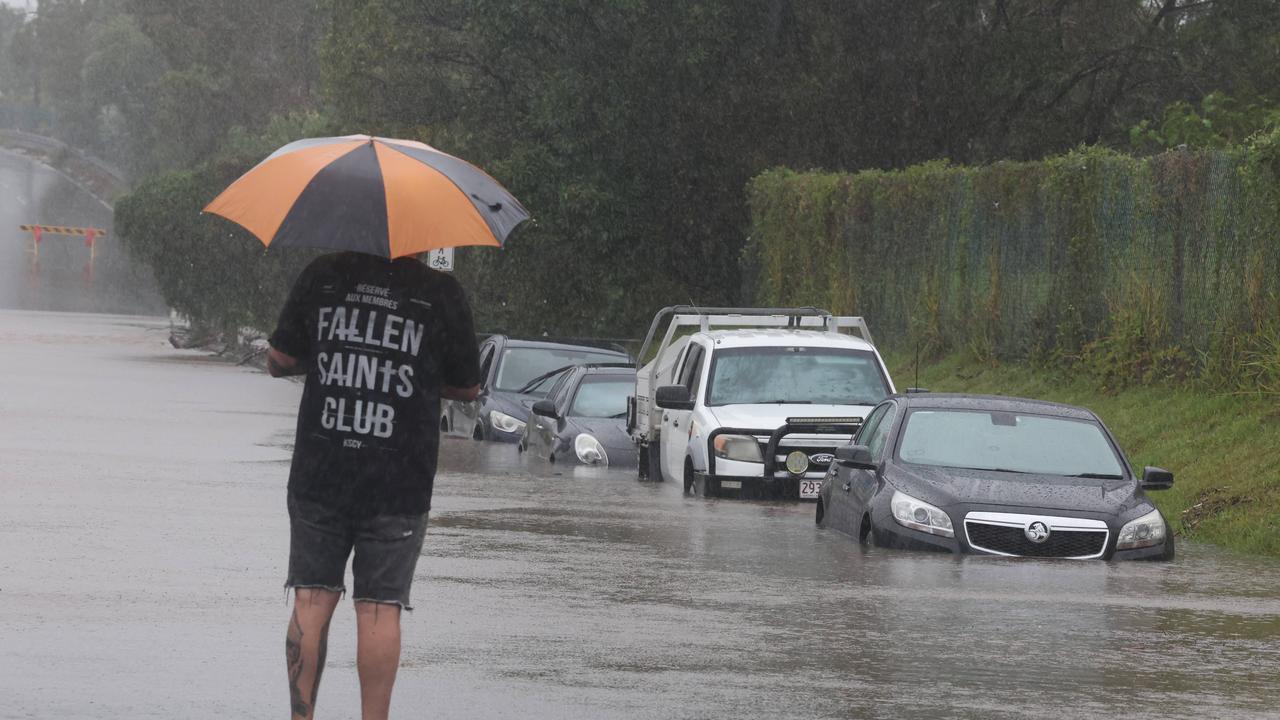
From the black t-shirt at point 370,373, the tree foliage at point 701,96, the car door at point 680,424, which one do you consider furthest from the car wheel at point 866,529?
the tree foliage at point 701,96

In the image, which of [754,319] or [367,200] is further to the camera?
[754,319]

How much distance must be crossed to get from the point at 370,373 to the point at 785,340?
13.8 m

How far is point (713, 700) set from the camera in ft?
29.2

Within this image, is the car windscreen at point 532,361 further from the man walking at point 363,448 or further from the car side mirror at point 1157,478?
the man walking at point 363,448

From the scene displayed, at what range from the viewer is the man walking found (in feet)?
24.2

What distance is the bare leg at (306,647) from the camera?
289 inches

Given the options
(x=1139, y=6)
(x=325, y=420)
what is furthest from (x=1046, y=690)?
(x=1139, y=6)

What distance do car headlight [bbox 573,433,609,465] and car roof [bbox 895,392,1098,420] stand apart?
26.8ft

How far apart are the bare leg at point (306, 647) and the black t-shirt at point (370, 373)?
1.05ft

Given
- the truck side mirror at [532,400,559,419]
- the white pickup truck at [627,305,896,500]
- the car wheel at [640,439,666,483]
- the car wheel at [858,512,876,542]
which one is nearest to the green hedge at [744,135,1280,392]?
the white pickup truck at [627,305,896,500]

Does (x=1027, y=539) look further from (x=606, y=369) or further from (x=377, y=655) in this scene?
(x=606, y=369)

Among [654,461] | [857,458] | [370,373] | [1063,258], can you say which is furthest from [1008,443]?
[1063,258]

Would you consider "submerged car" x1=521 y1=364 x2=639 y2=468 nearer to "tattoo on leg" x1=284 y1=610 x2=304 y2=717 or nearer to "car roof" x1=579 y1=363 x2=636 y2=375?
"car roof" x1=579 y1=363 x2=636 y2=375

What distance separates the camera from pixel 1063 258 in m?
25.2
